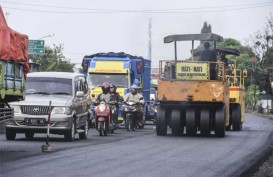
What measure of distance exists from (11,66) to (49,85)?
6092 mm

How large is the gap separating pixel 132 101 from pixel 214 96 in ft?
22.8

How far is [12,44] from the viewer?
17.3 metres

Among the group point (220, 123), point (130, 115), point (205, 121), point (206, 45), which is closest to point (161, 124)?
point (205, 121)

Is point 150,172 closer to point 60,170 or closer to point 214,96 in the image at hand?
point 60,170

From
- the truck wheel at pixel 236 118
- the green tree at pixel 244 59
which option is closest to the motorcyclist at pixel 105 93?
the truck wheel at pixel 236 118

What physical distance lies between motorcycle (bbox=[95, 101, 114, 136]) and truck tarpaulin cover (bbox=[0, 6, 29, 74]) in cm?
852

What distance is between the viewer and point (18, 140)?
22469 mm

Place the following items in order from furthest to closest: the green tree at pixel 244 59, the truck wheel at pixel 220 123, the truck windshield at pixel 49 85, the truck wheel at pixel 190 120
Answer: the green tree at pixel 244 59 < the truck wheel at pixel 190 120 < the truck wheel at pixel 220 123 < the truck windshield at pixel 49 85

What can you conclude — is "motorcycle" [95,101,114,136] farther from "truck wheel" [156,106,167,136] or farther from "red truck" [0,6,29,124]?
"red truck" [0,6,29,124]

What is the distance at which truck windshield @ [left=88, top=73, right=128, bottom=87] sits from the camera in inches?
1419

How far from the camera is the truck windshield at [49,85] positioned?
23.2m

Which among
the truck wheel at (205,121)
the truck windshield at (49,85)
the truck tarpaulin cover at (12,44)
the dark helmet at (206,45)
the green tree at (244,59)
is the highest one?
the green tree at (244,59)

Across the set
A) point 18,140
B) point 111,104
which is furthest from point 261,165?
point 111,104

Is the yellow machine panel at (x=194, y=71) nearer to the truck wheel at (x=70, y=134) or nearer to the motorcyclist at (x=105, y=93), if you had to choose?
the motorcyclist at (x=105, y=93)
